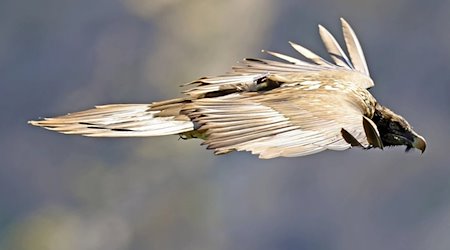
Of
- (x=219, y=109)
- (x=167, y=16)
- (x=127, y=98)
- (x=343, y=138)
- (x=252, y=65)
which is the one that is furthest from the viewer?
(x=167, y=16)

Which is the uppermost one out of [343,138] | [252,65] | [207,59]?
[207,59]

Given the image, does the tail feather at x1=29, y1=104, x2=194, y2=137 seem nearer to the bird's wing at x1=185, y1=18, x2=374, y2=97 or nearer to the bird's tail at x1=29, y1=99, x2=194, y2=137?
the bird's tail at x1=29, y1=99, x2=194, y2=137

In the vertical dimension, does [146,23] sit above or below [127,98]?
above

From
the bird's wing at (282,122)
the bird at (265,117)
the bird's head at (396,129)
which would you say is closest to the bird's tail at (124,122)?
the bird at (265,117)

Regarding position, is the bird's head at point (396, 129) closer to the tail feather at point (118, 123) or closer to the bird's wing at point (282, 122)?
the bird's wing at point (282, 122)

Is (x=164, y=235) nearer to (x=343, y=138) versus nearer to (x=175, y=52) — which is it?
(x=175, y=52)

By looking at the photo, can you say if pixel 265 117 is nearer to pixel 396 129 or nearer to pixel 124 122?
pixel 124 122

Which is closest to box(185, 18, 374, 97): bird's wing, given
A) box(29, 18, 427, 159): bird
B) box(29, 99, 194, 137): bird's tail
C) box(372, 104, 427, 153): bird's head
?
box(29, 18, 427, 159): bird

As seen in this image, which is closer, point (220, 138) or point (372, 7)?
point (220, 138)

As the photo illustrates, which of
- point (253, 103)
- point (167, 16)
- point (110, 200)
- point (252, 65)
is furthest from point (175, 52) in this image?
point (253, 103)
